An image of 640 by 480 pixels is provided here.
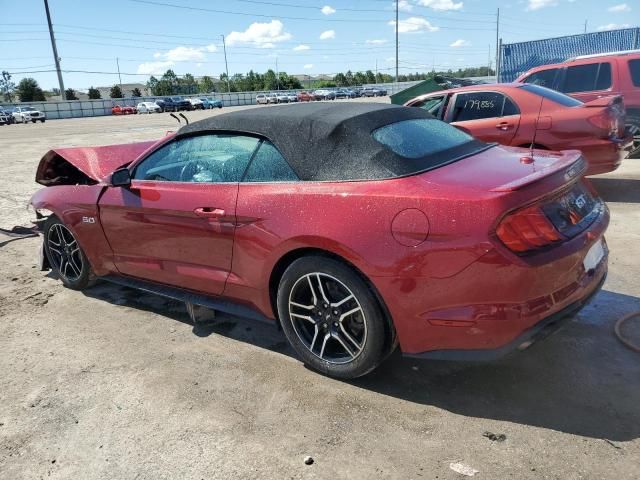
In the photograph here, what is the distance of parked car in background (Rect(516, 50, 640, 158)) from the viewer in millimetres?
8297

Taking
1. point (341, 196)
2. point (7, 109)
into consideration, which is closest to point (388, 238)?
point (341, 196)

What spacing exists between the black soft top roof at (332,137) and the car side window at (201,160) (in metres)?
0.10

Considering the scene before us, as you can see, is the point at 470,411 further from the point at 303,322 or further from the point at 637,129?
the point at 637,129

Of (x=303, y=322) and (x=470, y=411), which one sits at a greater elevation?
(x=303, y=322)

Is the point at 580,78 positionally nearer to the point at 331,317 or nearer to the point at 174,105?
the point at 331,317

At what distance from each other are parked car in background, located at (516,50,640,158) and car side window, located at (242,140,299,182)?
693 centimetres

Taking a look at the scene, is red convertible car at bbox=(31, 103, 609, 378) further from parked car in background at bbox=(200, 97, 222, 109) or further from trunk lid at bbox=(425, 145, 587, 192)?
parked car in background at bbox=(200, 97, 222, 109)

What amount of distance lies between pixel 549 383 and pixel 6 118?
167 ft

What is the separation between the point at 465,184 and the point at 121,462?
2168 mm

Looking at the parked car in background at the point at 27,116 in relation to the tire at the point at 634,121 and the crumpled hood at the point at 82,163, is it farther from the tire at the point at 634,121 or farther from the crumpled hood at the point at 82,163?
the tire at the point at 634,121

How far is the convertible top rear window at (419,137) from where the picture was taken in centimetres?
295

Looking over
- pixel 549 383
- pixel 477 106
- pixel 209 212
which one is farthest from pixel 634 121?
pixel 209 212

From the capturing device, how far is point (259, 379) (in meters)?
3.12

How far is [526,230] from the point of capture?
2.41 m
